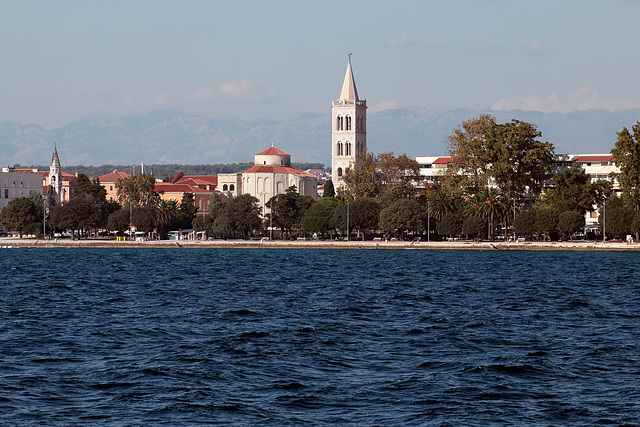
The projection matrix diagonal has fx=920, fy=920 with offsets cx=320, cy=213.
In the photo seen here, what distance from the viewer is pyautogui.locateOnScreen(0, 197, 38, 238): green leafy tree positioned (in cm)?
13550

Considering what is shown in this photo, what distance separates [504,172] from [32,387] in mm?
99547

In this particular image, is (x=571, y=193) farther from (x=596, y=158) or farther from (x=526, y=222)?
(x=596, y=158)

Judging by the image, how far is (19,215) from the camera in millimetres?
135375

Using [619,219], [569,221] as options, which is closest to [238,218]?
[569,221]

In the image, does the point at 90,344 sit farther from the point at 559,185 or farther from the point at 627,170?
the point at 559,185

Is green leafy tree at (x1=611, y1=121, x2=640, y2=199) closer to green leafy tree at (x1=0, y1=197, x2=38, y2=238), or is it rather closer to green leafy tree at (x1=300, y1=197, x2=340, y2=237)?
green leafy tree at (x1=300, y1=197, x2=340, y2=237)

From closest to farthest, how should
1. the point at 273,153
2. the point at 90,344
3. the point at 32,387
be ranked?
the point at 32,387, the point at 90,344, the point at 273,153

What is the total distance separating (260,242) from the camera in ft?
392

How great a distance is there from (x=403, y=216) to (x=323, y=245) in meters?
10.8

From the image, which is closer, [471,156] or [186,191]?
[471,156]

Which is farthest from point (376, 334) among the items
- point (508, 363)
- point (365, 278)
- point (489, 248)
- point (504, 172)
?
point (504, 172)

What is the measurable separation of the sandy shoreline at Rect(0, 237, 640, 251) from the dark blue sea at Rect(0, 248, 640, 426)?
5000 cm

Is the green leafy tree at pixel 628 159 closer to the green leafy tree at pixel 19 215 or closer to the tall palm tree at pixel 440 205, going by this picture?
the tall palm tree at pixel 440 205

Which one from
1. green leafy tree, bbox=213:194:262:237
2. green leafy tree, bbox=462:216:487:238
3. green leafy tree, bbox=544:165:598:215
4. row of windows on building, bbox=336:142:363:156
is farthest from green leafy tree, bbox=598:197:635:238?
row of windows on building, bbox=336:142:363:156
